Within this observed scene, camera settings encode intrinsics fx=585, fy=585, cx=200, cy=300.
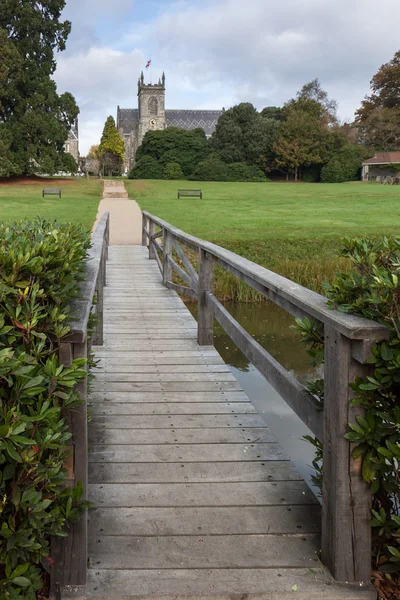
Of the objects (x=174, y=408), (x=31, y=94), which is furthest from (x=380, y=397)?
(x=31, y=94)

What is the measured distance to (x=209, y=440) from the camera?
Answer: 10.6 ft

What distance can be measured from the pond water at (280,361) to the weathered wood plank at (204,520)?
0.88 meters

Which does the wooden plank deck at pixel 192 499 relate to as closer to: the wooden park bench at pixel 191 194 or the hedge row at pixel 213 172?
the wooden park bench at pixel 191 194

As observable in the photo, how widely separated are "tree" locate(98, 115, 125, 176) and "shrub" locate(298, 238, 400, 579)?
200ft

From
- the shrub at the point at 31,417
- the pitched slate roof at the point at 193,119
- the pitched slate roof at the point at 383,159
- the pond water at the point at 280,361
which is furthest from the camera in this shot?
the pitched slate roof at the point at 193,119

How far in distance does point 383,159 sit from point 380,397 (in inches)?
2028

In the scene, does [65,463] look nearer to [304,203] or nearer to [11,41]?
[304,203]

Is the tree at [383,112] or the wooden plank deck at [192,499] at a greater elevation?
the tree at [383,112]

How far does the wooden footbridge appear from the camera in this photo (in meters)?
2.04

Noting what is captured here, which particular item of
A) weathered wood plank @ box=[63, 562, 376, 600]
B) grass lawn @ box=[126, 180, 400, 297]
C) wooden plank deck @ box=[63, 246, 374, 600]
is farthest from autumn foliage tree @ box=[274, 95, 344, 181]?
weathered wood plank @ box=[63, 562, 376, 600]

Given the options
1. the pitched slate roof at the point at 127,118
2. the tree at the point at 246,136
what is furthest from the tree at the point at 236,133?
the pitched slate roof at the point at 127,118

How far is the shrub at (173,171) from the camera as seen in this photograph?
156 ft

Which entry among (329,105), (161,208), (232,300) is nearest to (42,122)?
(161,208)

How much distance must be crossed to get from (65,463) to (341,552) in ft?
3.36
